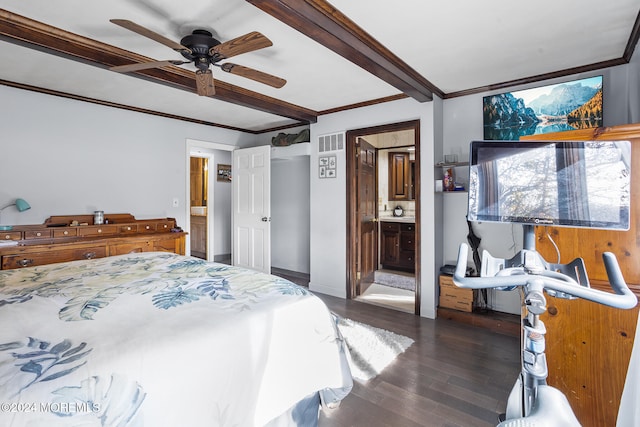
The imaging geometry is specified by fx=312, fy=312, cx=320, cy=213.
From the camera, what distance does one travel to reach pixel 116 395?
3.10 feet

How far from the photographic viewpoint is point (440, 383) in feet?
7.18

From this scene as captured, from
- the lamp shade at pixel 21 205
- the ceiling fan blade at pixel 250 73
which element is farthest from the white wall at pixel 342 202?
the lamp shade at pixel 21 205

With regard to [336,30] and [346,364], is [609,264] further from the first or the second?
[336,30]

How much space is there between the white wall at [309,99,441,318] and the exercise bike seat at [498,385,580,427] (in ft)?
9.05

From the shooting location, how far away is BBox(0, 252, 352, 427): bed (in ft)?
3.01

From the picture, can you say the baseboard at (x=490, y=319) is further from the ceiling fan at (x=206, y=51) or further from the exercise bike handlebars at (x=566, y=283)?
the ceiling fan at (x=206, y=51)

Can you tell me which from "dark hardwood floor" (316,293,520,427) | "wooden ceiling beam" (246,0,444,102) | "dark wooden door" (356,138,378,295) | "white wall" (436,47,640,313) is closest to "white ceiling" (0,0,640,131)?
"wooden ceiling beam" (246,0,444,102)

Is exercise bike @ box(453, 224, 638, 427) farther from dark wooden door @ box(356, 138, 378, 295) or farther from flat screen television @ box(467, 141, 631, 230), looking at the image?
dark wooden door @ box(356, 138, 378, 295)

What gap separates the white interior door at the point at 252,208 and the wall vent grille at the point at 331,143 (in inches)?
34.7

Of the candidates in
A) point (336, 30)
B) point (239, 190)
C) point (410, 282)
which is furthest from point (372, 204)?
point (336, 30)

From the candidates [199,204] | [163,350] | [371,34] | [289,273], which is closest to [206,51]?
[371,34]

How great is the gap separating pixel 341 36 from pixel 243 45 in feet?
2.17

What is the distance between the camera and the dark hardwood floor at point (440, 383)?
185 centimetres

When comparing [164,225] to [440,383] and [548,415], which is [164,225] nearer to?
[440,383]
